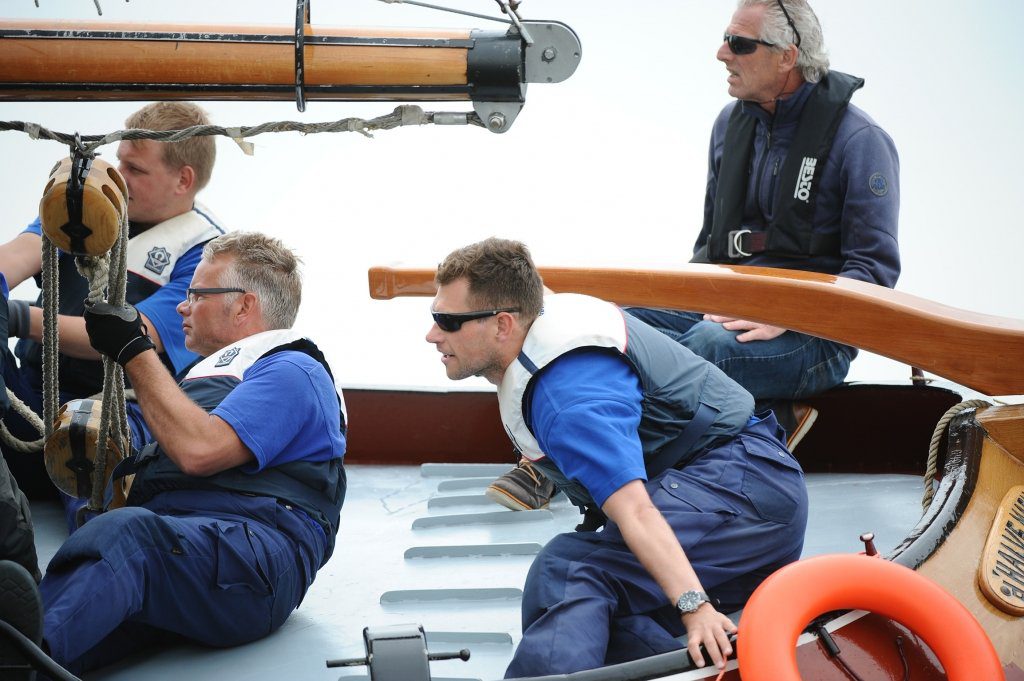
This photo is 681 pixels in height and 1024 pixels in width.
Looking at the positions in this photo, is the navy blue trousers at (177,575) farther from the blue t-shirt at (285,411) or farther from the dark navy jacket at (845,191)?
the dark navy jacket at (845,191)

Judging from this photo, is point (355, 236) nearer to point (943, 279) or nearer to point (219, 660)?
point (943, 279)

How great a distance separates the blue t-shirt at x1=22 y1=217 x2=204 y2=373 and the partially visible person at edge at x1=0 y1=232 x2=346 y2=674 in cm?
49

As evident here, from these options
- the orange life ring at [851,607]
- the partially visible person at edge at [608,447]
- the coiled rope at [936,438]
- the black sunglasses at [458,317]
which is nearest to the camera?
the orange life ring at [851,607]

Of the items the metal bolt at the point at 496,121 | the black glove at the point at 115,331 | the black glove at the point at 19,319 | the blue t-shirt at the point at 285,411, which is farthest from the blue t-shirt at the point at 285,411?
the black glove at the point at 19,319

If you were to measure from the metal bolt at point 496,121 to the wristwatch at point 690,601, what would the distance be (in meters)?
0.62

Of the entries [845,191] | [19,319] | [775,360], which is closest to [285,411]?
[19,319]

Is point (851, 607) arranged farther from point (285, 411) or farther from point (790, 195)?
point (790, 195)

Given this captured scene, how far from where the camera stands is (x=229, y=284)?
2.10 meters

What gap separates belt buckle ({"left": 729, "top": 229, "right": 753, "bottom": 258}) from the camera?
2.78 m

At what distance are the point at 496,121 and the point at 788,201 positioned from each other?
1353 mm

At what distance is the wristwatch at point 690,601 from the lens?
56.6 inches

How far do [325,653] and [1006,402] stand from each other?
1.15 meters

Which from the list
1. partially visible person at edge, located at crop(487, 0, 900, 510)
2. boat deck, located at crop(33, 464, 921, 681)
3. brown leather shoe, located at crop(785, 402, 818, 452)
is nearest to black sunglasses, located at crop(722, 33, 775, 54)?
partially visible person at edge, located at crop(487, 0, 900, 510)

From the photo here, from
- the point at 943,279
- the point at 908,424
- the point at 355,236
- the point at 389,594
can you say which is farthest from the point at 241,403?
the point at 943,279
